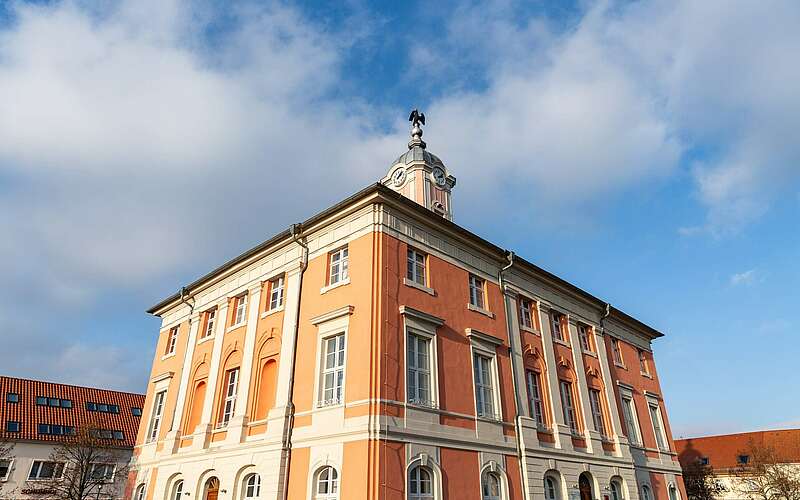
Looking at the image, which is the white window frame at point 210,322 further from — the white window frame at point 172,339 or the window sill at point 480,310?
the window sill at point 480,310

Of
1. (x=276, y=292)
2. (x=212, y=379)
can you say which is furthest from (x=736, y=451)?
(x=212, y=379)

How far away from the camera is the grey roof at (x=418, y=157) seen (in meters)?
29.4

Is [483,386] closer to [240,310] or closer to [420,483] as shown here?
[420,483]

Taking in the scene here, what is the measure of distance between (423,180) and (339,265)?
470 inches

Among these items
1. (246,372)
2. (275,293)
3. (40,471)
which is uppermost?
(275,293)

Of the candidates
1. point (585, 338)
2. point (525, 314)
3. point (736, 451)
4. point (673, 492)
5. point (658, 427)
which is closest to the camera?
point (525, 314)

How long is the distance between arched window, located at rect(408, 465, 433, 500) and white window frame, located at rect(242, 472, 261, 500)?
5594mm

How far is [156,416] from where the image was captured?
81.5ft

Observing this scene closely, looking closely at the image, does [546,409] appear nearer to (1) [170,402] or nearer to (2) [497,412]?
(2) [497,412]

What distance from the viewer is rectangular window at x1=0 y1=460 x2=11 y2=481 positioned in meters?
32.2

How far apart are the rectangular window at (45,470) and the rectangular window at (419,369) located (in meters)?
29.9

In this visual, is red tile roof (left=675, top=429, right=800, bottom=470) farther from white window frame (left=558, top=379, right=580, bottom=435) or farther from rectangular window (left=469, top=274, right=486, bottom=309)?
rectangular window (left=469, top=274, right=486, bottom=309)

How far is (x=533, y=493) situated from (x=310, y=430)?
334 inches

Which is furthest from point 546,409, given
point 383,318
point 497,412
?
point 383,318
